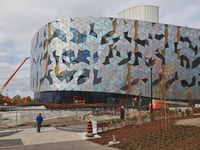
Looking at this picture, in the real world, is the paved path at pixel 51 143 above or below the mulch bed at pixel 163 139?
below

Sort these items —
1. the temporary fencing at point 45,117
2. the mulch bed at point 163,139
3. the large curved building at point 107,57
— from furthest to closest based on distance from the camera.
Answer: the large curved building at point 107,57, the temporary fencing at point 45,117, the mulch bed at point 163,139

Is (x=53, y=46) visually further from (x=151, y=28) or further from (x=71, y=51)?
(x=151, y=28)

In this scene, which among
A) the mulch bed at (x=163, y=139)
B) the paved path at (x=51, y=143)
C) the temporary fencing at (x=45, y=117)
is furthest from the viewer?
the temporary fencing at (x=45, y=117)

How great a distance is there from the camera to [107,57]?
5156 cm

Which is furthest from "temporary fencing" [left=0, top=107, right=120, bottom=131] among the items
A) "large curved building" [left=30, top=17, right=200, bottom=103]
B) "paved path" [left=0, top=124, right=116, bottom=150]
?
"large curved building" [left=30, top=17, right=200, bottom=103]

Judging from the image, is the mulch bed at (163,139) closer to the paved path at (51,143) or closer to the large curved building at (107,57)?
the paved path at (51,143)

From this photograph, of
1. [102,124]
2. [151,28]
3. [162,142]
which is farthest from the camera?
[151,28]

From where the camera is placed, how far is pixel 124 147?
11.2m

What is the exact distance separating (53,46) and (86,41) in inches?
343

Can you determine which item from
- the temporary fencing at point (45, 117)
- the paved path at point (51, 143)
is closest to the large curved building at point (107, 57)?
the temporary fencing at point (45, 117)

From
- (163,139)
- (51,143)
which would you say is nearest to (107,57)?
(51,143)

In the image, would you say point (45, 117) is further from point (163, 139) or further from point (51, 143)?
point (163, 139)

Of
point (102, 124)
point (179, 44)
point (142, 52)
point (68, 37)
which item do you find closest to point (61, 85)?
point (68, 37)

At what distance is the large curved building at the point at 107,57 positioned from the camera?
168ft
